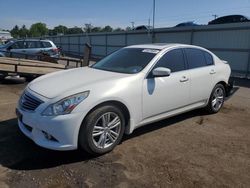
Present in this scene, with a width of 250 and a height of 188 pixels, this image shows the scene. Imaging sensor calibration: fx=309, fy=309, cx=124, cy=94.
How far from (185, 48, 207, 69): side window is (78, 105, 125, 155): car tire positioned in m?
2.14

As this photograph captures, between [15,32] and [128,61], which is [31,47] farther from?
[15,32]

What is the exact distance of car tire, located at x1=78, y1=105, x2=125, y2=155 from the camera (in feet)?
13.7

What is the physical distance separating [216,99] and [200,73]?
106 centimetres

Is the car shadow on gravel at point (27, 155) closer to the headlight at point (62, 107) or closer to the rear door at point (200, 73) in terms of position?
the headlight at point (62, 107)

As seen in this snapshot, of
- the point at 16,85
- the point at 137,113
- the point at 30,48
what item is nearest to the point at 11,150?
the point at 137,113

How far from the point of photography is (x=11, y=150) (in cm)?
452

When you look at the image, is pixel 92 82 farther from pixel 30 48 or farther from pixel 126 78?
pixel 30 48

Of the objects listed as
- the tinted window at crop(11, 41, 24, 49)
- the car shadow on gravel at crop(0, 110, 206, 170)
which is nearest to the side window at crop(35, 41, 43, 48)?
the tinted window at crop(11, 41, 24, 49)

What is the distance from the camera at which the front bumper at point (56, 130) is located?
399 centimetres

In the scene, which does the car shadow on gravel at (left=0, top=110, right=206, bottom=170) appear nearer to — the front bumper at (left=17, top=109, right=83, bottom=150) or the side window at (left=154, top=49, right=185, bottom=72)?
the front bumper at (left=17, top=109, right=83, bottom=150)

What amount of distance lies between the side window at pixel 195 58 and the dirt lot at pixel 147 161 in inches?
47.3

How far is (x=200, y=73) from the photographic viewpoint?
6.08 m

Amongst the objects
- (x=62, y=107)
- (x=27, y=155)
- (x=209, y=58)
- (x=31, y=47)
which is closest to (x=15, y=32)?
(x=31, y=47)

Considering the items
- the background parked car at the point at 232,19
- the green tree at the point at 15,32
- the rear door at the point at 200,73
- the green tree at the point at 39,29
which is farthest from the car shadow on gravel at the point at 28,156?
the green tree at the point at 39,29
